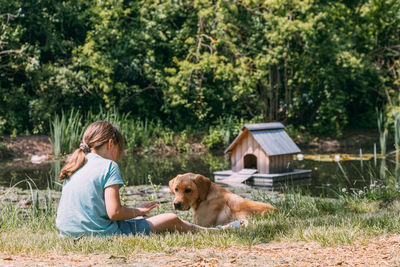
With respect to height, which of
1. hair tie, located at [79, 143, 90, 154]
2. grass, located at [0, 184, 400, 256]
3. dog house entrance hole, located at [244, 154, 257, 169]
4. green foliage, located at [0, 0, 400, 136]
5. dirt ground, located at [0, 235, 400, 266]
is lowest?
dirt ground, located at [0, 235, 400, 266]

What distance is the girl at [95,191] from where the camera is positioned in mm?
4266

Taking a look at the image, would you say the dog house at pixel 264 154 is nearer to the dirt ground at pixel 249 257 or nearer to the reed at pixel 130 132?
the reed at pixel 130 132

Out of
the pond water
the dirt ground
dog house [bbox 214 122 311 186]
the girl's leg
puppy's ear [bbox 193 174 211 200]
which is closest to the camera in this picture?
the dirt ground

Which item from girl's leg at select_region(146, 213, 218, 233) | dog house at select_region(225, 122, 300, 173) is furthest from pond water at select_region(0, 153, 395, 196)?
girl's leg at select_region(146, 213, 218, 233)

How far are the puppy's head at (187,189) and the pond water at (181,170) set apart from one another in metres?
3.64

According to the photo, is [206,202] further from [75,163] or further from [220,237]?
[75,163]

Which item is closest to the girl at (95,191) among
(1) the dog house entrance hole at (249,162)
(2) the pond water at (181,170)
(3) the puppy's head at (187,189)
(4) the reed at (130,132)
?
(3) the puppy's head at (187,189)

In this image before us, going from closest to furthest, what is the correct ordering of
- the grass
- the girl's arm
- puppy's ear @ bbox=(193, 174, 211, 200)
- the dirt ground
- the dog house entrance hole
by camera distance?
the dirt ground → the grass → the girl's arm → puppy's ear @ bbox=(193, 174, 211, 200) → the dog house entrance hole

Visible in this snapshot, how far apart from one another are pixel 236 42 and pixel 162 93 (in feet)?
10.6

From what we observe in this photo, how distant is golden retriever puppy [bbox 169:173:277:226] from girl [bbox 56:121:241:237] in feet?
2.95

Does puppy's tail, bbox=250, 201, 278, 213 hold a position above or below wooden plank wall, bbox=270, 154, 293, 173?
below

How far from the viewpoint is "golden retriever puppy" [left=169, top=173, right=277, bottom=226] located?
5.32 m

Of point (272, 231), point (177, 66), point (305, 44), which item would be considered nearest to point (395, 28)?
point (305, 44)

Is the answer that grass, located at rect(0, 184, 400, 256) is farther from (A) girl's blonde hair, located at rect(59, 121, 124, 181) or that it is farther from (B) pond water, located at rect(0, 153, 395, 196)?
(B) pond water, located at rect(0, 153, 395, 196)
